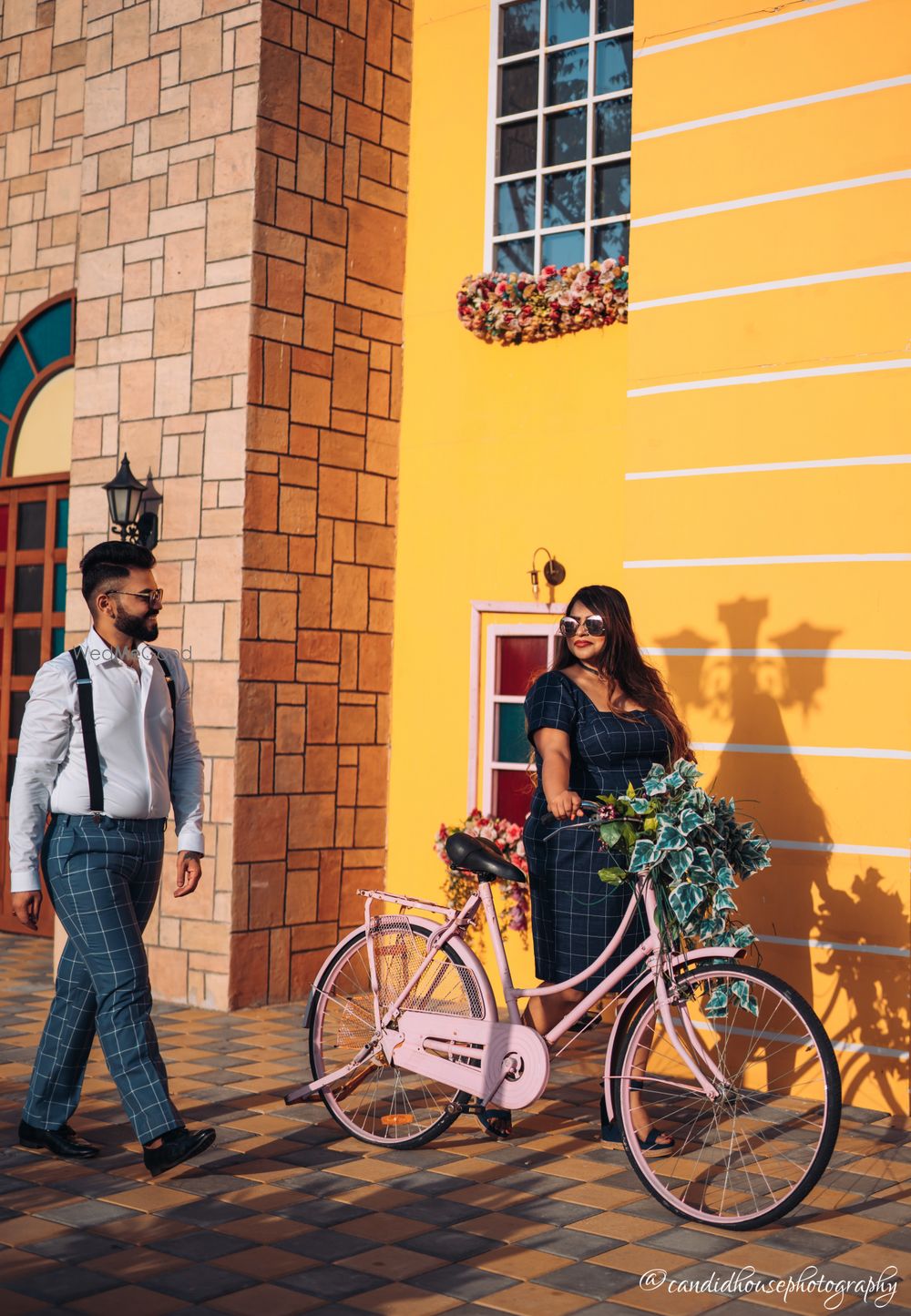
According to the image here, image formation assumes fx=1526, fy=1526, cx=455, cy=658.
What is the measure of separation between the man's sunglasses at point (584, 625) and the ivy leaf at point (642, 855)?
0.80 m

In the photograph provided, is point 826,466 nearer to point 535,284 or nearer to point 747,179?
point 747,179

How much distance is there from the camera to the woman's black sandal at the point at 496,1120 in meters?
4.80

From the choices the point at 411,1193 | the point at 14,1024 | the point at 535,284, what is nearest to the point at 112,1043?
the point at 411,1193

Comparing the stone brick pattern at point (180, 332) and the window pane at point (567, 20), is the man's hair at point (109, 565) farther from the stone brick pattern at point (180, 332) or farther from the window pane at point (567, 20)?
the window pane at point (567, 20)

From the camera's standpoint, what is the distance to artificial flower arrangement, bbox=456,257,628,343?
7.16m

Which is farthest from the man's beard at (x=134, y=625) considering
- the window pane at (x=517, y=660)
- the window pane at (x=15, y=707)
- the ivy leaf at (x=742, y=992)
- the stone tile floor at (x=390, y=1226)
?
the window pane at (x=15, y=707)

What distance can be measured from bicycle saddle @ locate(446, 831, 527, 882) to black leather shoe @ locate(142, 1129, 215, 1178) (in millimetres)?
1104

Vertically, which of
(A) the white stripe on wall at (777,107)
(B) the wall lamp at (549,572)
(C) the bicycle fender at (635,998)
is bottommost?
(C) the bicycle fender at (635,998)

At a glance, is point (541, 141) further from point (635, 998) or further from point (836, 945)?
point (635, 998)

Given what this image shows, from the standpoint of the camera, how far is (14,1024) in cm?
684

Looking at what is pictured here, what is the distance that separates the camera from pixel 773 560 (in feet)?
19.2

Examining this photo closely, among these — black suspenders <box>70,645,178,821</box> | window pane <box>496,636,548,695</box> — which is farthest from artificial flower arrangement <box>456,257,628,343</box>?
Result: black suspenders <box>70,645,178,821</box>

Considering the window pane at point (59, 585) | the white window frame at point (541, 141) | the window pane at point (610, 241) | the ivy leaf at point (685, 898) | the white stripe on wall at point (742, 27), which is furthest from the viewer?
the window pane at point (59, 585)

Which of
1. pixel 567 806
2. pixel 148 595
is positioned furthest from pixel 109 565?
pixel 567 806
